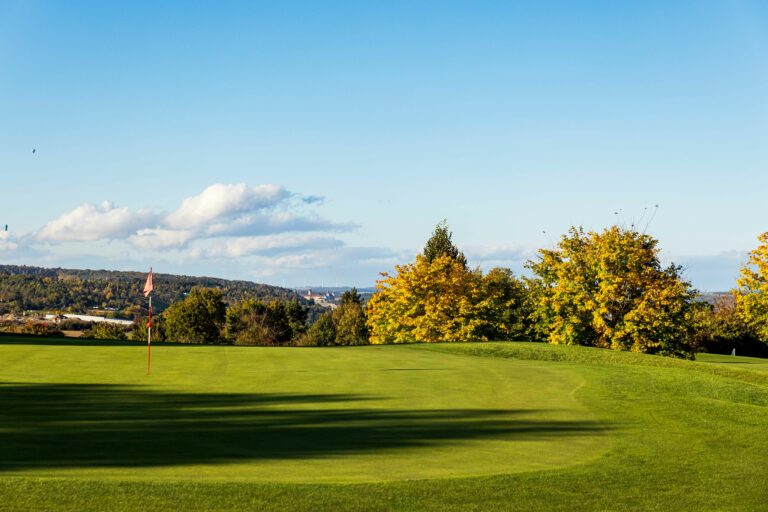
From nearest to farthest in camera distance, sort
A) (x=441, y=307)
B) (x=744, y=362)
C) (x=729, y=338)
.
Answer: (x=744, y=362) → (x=441, y=307) → (x=729, y=338)

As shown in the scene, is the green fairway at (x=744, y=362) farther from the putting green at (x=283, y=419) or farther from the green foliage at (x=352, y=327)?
the green foliage at (x=352, y=327)

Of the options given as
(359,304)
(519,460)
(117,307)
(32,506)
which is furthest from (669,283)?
(117,307)

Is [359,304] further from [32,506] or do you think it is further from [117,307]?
[32,506]

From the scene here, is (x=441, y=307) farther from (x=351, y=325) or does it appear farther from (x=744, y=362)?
(x=351, y=325)

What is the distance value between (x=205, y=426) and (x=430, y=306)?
1947 inches

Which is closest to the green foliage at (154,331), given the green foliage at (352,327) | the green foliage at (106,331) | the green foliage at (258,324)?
the green foliage at (106,331)

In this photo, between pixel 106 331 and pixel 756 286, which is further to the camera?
pixel 106 331

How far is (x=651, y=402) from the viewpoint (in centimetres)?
1995

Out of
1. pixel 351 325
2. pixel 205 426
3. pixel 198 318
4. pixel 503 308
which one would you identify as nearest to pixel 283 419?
pixel 205 426

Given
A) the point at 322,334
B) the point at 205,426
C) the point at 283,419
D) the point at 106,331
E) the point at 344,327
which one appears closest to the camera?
the point at 205,426

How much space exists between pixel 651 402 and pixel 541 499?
1046cm

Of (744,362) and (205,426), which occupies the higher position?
(205,426)

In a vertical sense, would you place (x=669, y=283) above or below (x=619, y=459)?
above

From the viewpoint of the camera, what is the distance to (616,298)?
50.9 meters
